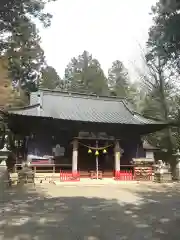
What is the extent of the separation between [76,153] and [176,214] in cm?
1237

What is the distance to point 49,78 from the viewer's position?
58938 millimetres

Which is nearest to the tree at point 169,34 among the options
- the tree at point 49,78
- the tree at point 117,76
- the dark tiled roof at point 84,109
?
the dark tiled roof at point 84,109

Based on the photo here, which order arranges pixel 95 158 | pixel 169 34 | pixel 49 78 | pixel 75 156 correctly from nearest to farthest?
pixel 169 34
pixel 75 156
pixel 95 158
pixel 49 78

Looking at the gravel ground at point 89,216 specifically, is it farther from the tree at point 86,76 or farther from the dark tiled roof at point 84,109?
the tree at point 86,76

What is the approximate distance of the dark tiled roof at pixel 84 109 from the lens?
22.3 metres

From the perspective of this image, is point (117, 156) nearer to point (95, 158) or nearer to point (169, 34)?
point (95, 158)

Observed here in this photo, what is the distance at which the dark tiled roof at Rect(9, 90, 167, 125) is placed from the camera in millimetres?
22344

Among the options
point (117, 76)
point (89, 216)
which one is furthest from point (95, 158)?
point (117, 76)

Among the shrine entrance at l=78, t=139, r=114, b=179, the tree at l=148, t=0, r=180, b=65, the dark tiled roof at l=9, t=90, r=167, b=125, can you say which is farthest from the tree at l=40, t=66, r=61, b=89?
the tree at l=148, t=0, r=180, b=65

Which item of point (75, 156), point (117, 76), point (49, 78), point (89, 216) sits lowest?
point (89, 216)

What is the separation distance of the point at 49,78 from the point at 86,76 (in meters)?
9.31

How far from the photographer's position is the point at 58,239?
7164 millimetres

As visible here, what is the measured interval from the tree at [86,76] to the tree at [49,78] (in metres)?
3.17

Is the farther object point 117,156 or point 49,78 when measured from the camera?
point 49,78
